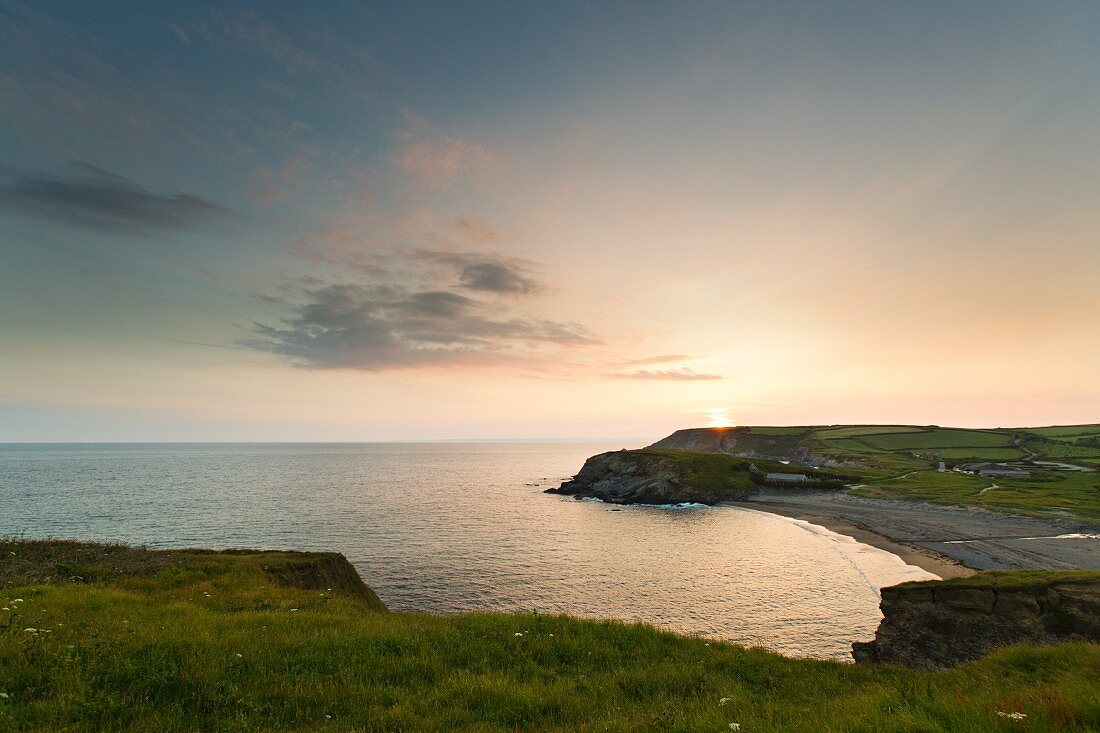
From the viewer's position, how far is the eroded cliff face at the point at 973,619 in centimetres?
1806

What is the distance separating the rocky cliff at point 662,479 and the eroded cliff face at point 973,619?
3246 inches

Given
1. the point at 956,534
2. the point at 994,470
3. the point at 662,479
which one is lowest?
the point at 994,470

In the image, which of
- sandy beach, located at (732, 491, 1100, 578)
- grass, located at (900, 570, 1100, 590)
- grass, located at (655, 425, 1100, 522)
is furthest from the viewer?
grass, located at (655, 425, 1100, 522)

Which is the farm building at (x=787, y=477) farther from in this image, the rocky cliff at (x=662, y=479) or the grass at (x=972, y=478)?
the grass at (x=972, y=478)

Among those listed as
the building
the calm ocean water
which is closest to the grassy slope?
the building

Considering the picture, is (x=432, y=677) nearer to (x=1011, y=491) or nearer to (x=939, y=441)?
(x=1011, y=491)

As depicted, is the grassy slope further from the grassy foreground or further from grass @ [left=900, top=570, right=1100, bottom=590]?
the grassy foreground

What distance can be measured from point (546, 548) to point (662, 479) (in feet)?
195

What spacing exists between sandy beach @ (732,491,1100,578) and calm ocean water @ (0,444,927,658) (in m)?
4.96

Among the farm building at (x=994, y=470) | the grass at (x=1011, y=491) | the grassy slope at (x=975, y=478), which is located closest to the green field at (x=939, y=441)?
the grassy slope at (x=975, y=478)

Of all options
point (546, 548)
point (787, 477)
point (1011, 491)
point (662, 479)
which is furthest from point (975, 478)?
point (546, 548)

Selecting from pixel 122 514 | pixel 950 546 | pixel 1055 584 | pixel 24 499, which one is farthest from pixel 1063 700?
pixel 24 499

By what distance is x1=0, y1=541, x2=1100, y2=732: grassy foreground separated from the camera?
26.4ft

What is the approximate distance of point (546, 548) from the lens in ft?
184
